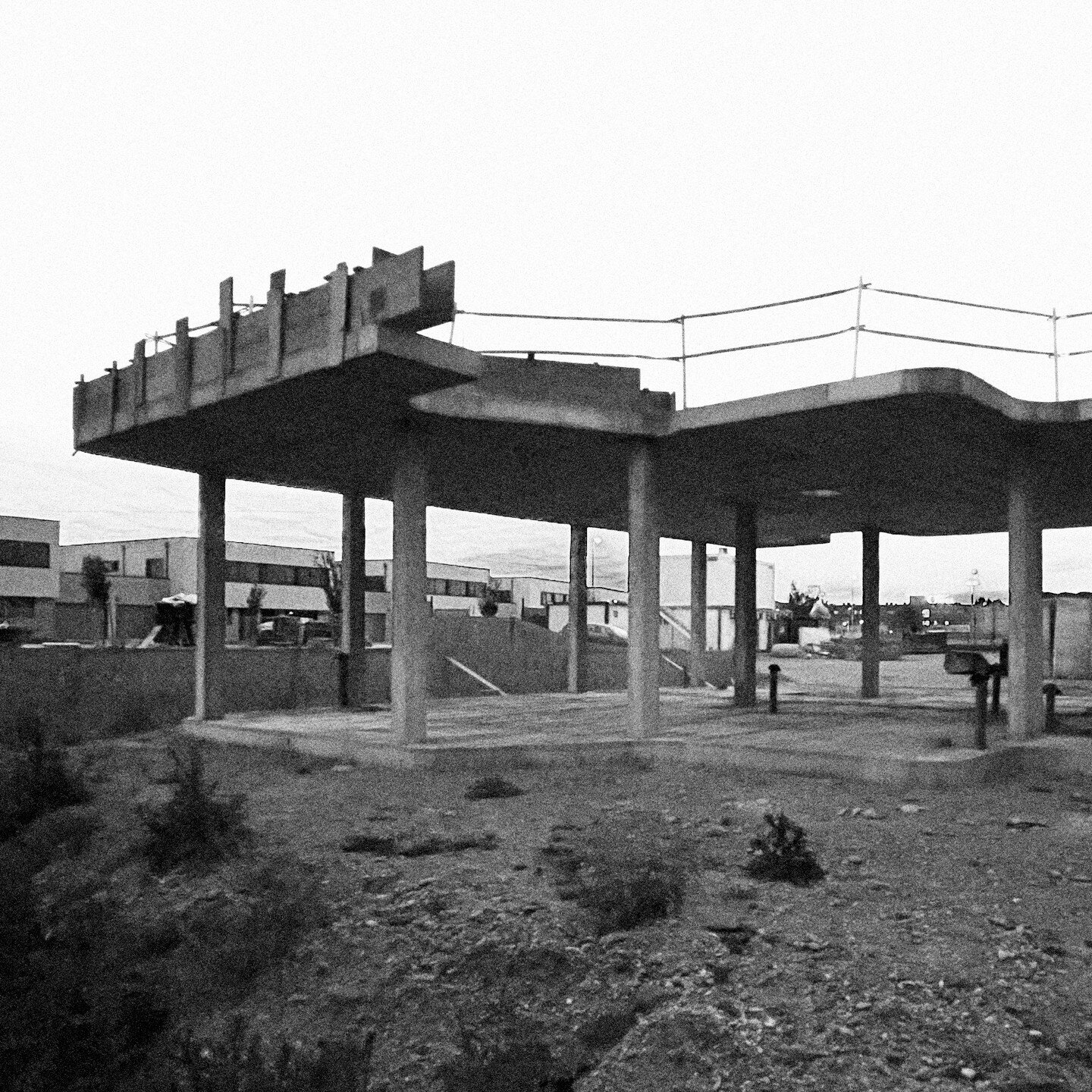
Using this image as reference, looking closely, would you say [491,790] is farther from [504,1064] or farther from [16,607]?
[16,607]

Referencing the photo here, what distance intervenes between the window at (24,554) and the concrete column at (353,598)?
41.3 metres

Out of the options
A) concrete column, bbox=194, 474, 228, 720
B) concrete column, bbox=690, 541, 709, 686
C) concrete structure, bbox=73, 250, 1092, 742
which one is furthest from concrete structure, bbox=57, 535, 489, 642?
concrete structure, bbox=73, 250, 1092, 742

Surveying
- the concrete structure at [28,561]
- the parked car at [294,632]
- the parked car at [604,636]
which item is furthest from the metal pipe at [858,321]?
the concrete structure at [28,561]

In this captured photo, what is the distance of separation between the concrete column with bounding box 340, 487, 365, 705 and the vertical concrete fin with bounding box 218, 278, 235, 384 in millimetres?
6374

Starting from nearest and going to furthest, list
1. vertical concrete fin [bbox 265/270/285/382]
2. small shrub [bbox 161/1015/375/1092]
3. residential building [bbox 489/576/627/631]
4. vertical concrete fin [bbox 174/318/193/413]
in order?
small shrub [bbox 161/1015/375/1092]
vertical concrete fin [bbox 265/270/285/382]
vertical concrete fin [bbox 174/318/193/413]
residential building [bbox 489/576/627/631]

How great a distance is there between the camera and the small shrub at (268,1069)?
4.58 meters

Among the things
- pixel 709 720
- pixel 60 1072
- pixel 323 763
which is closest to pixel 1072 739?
pixel 709 720

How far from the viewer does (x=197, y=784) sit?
9078mm

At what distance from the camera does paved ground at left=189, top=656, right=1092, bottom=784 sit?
11562mm

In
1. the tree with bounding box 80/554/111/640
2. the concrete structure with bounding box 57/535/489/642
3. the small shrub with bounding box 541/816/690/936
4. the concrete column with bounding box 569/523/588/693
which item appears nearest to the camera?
the small shrub with bounding box 541/816/690/936

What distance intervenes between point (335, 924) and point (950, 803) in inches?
246

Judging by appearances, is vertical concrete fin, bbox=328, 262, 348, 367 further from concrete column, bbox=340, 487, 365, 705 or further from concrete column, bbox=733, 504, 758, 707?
concrete column, bbox=733, 504, 758, 707

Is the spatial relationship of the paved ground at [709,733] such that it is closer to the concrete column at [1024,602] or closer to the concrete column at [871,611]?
the concrete column at [1024,602]

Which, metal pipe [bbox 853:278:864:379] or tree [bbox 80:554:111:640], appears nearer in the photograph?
metal pipe [bbox 853:278:864:379]
